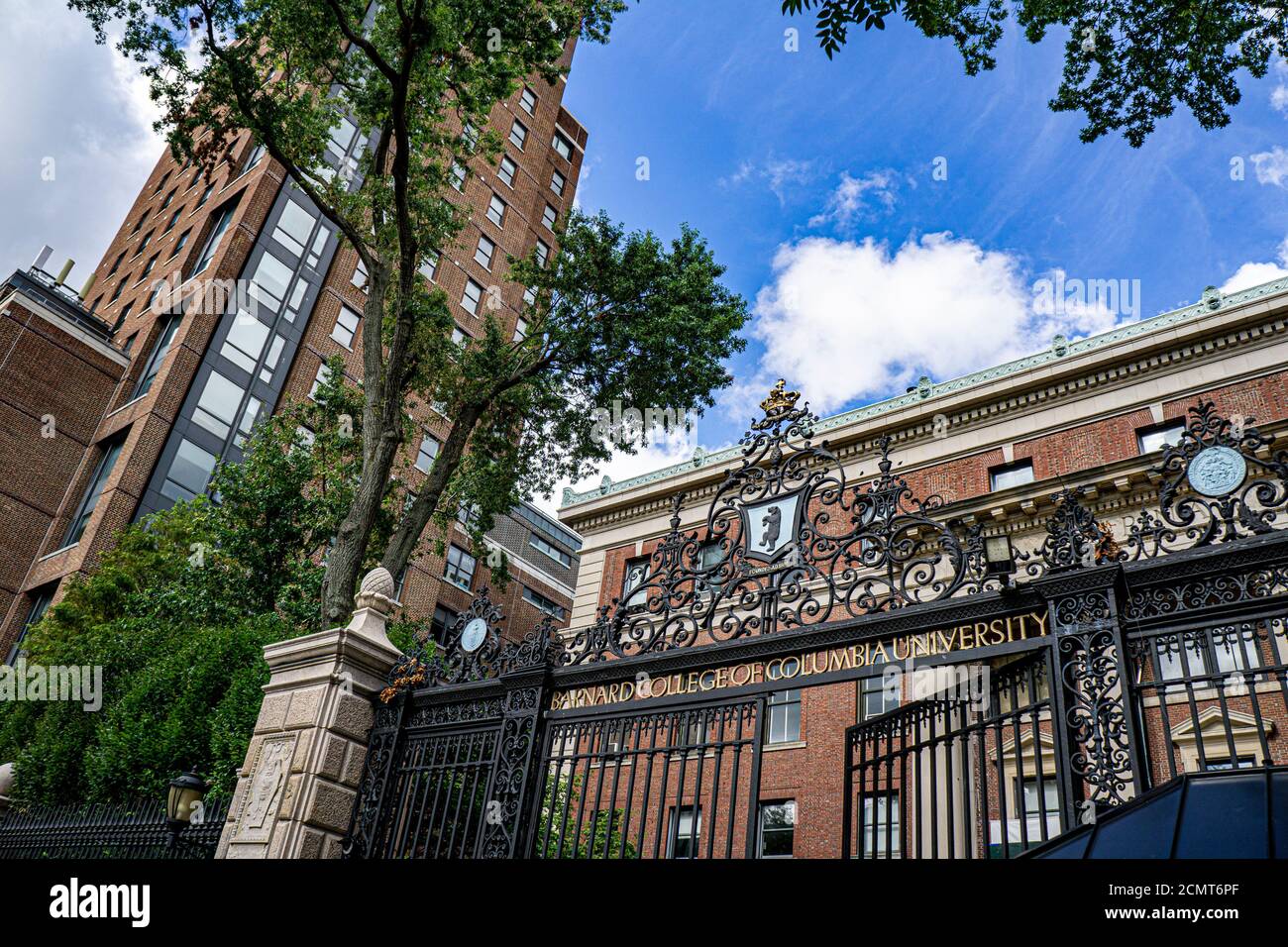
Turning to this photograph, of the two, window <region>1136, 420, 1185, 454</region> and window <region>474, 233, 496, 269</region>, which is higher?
window <region>474, 233, 496, 269</region>

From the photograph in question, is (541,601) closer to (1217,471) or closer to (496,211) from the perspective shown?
(496,211)

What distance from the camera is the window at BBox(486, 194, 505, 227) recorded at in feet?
150

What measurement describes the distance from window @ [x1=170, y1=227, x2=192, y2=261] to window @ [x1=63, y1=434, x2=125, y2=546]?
32.3ft

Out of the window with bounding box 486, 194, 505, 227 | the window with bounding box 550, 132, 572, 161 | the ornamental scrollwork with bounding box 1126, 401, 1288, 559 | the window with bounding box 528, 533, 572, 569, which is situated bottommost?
the ornamental scrollwork with bounding box 1126, 401, 1288, 559

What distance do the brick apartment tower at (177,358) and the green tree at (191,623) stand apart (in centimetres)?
467

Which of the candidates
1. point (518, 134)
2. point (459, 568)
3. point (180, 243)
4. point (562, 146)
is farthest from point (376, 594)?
point (562, 146)

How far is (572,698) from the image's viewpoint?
9.05m

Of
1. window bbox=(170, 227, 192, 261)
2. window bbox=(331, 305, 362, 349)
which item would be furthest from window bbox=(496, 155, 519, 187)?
window bbox=(170, 227, 192, 261)

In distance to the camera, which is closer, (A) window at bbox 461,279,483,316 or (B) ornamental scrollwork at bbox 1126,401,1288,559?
(B) ornamental scrollwork at bbox 1126,401,1288,559

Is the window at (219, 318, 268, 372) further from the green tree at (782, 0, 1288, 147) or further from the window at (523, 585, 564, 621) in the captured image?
the green tree at (782, 0, 1288, 147)

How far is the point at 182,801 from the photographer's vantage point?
1021cm

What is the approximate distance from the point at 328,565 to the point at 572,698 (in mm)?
6448
